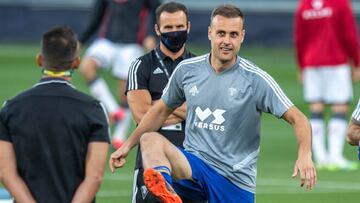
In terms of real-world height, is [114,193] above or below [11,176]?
below

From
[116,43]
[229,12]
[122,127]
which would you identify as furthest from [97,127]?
[116,43]

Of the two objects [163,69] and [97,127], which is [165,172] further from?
[163,69]

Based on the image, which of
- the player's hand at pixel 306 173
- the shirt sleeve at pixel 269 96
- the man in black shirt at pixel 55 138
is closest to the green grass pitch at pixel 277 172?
the shirt sleeve at pixel 269 96

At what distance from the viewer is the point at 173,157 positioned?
978 cm

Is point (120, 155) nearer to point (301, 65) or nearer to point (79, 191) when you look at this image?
point (79, 191)

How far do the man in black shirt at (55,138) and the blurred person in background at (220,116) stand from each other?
1.42 m

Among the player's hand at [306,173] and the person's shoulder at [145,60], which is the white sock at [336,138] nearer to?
the person's shoulder at [145,60]

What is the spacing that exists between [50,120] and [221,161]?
2105 mm

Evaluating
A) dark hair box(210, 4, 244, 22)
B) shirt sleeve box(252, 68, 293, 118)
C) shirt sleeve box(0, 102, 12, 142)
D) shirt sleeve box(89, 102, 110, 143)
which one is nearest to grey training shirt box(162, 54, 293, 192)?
shirt sleeve box(252, 68, 293, 118)

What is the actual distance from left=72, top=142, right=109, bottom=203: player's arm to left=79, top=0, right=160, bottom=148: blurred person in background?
1051 cm

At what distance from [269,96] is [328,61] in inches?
318

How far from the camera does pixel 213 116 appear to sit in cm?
999

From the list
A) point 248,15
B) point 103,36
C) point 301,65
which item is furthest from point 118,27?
point 248,15

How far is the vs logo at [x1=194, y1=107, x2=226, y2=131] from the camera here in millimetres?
9969
